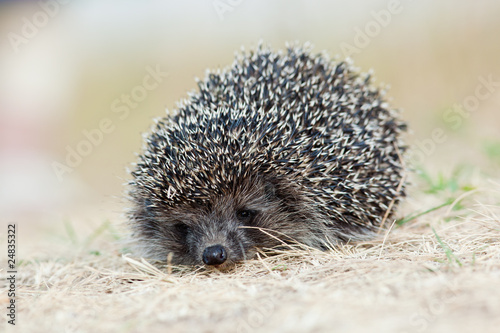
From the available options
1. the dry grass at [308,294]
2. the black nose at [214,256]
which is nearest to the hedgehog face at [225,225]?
the black nose at [214,256]

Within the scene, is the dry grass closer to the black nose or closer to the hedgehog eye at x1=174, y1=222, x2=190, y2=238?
the black nose

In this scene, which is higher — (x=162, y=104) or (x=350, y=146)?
(x=162, y=104)

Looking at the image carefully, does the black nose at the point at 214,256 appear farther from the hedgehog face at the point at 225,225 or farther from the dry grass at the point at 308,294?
the dry grass at the point at 308,294

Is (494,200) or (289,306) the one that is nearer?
(289,306)

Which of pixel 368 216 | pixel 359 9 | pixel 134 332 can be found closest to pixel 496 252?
pixel 368 216

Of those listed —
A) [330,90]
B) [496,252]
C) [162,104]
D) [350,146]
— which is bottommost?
[496,252]

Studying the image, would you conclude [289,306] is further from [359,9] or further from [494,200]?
[359,9]

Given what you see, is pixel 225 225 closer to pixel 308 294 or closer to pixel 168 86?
pixel 308 294
